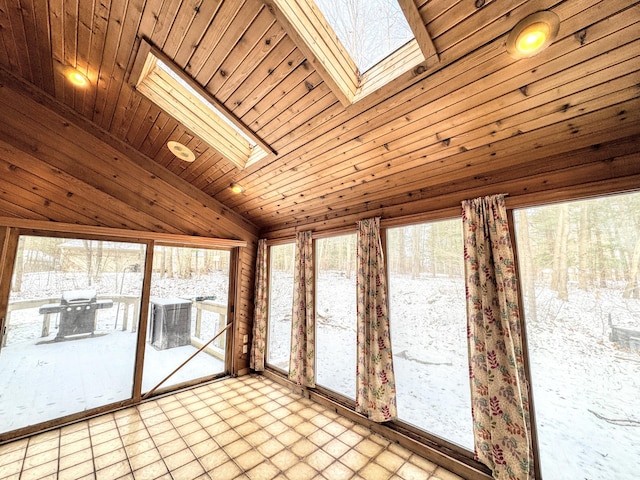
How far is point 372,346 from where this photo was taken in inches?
106

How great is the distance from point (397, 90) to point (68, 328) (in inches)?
155

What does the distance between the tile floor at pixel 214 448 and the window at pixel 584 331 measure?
0.94 meters

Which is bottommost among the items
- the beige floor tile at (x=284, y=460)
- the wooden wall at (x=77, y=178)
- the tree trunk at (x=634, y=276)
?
the beige floor tile at (x=284, y=460)

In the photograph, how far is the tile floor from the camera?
2.11 meters

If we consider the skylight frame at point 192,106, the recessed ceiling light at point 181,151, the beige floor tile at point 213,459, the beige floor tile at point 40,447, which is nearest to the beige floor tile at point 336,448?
the beige floor tile at point 213,459

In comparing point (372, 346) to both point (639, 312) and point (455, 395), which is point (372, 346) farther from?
point (639, 312)

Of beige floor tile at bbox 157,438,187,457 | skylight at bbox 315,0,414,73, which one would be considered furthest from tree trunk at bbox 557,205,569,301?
beige floor tile at bbox 157,438,187,457

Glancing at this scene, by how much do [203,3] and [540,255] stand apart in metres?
2.80

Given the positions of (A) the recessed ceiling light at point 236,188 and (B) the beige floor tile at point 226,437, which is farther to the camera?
(A) the recessed ceiling light at point 236,188

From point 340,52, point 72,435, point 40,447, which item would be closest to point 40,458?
point 40,447

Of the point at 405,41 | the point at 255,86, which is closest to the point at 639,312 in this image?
the point at 405,41

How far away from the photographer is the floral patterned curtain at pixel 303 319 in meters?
3.44

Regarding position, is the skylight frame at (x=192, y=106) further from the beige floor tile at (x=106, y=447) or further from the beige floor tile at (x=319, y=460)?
the beige floor tile at (x=106, y=447)

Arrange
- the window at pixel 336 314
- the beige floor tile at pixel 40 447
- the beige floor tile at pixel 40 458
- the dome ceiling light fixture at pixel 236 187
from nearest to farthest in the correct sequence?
the beige floor tile at pixel 40 458
the beige floor tile at pixel 40 447
the window at pixel 336 314
the dome ceiling light fixture at pixel 236 187
